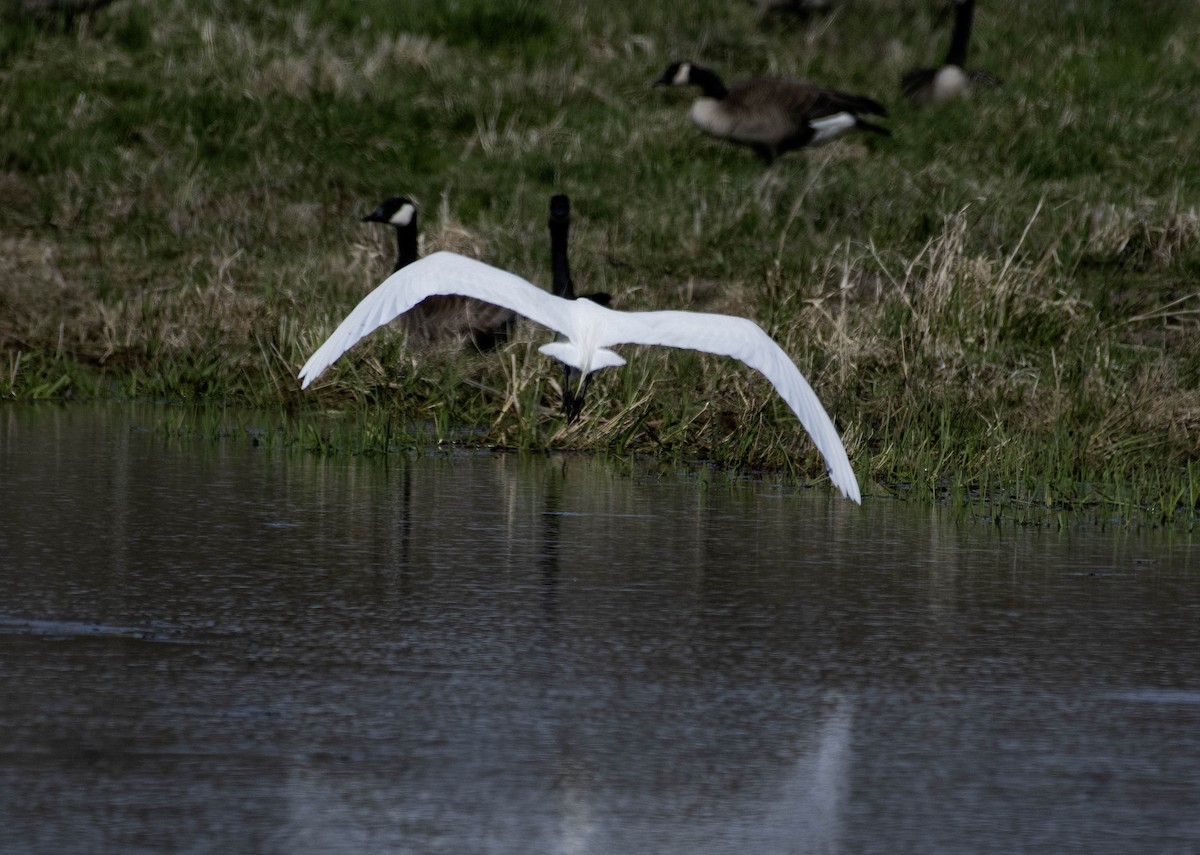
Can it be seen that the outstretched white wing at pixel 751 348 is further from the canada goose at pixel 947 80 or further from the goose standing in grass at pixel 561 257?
the canada goose at pixel 947 80

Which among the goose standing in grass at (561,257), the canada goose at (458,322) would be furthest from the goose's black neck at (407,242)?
the goose standing in grass at (561,257)

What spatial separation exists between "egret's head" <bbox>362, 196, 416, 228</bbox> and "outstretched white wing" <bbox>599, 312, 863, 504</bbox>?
5331 millimetres

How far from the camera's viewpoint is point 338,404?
1118cm

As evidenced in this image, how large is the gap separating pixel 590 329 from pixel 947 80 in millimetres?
11839

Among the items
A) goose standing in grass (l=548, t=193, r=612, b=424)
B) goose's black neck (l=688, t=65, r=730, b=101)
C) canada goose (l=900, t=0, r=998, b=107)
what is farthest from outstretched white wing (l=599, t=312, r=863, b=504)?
canada goose (l=900, t=0, r=998, b=107)

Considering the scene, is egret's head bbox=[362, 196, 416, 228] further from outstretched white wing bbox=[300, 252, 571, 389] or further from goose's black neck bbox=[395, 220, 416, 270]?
outstretched white wing bbox=[300, 252, 571, 389]

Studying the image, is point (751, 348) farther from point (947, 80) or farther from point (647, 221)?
point (947, 80)

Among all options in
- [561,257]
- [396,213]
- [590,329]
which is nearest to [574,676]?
[590,329]

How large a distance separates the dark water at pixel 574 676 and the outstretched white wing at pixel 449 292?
694mm

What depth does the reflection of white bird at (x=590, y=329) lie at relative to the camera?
7.84 meters

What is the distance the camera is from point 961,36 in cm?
2042

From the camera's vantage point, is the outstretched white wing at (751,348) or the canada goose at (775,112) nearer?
the outstretched white wing at (751,348)

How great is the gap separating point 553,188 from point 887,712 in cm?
1212

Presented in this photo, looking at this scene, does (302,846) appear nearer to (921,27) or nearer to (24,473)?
(24,473)
